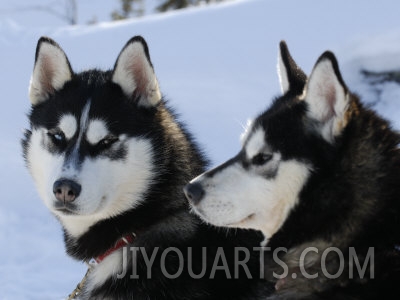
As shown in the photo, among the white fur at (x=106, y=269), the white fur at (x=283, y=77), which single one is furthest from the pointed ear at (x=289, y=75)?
the white fur at (x=106, y=269)

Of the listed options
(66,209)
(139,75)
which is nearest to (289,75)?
(139,75)

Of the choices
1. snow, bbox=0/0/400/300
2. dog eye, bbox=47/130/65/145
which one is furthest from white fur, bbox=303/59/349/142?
snow, bbox=0/0/400/300

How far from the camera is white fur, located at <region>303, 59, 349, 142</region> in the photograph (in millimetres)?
2539

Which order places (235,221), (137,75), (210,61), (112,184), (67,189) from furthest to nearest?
1. (210,61)
2. (137,75)
3. (112,184)
4. (67,189)
5. (235,221)

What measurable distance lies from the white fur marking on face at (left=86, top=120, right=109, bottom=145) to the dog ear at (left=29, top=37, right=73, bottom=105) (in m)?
0.35

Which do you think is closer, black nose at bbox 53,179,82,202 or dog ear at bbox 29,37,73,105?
black nose at bbox 53,179,82,202

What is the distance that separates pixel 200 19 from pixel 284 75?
18.7ft

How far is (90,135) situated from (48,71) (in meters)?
0.49

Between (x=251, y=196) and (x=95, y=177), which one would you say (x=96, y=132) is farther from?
(x=251, y=196)

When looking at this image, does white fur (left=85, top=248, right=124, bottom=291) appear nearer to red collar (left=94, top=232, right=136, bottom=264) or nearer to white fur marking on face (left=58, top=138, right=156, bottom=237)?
red collar (left=94, top=232, right=136, bottom=264)

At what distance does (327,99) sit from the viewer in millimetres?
2635

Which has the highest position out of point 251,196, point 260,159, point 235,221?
point 260,159

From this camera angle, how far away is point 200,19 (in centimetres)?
858

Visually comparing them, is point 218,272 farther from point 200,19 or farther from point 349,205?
point 200,19
